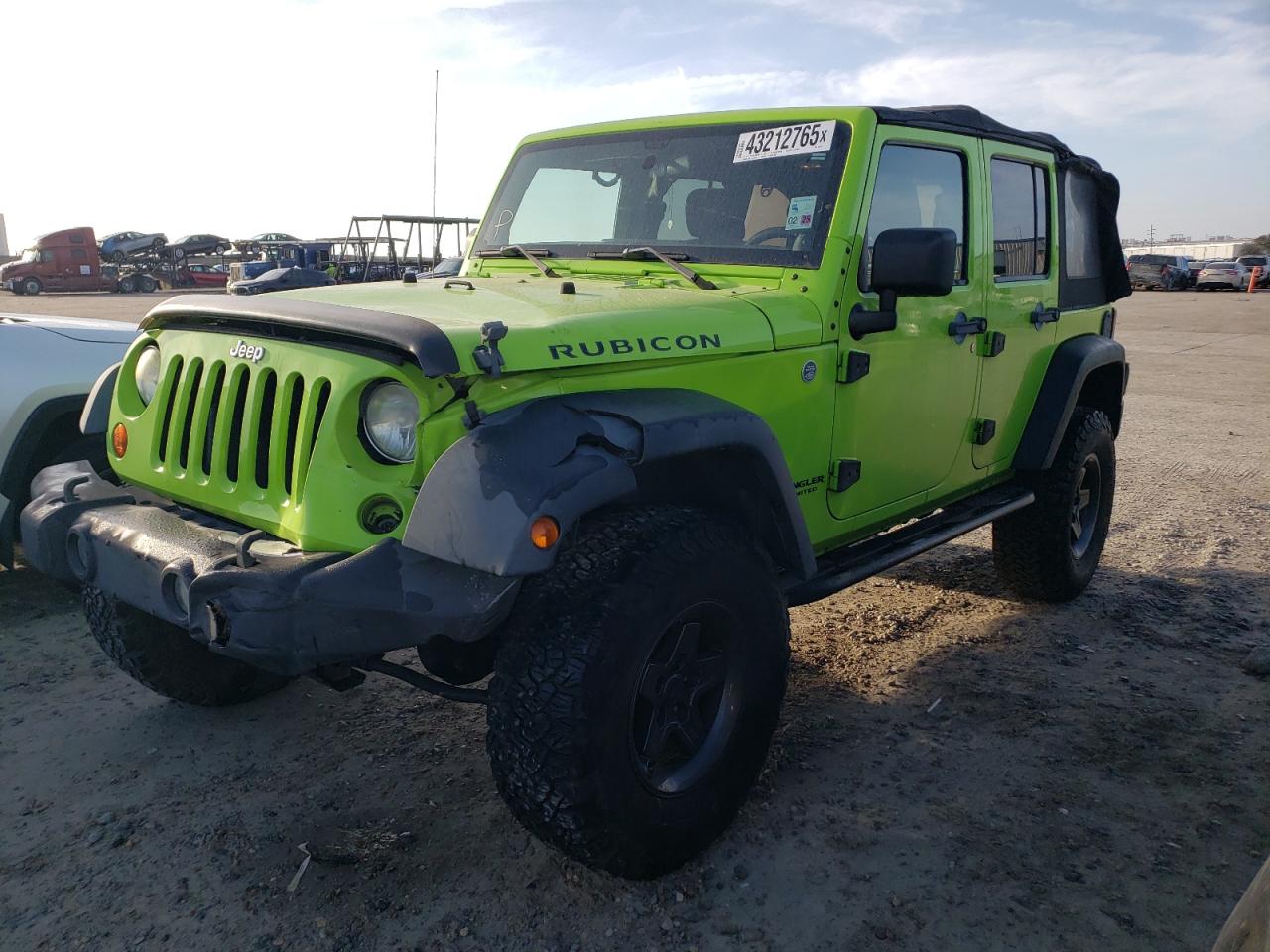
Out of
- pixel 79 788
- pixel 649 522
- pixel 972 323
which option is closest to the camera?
pixel 649 522

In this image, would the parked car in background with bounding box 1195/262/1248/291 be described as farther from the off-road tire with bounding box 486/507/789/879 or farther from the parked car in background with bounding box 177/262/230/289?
the off-road tire with bounding box 486/507/789/879

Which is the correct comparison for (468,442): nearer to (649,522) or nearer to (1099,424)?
(649,522)

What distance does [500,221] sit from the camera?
13.1 ft

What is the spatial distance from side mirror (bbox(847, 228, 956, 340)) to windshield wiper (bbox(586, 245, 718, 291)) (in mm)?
503

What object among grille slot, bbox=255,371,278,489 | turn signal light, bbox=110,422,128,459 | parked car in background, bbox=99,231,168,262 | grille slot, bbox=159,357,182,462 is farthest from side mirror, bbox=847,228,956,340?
parked car in background, bbox=99,231,168,262

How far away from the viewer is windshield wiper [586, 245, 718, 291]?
310cm

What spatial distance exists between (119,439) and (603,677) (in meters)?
1.80

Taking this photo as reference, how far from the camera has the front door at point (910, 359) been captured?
10.4ft

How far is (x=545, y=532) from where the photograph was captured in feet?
6.94

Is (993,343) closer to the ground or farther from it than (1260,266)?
closer to the ground

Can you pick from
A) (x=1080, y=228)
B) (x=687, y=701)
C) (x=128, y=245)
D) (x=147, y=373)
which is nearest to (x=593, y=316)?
(x=687, y=701)

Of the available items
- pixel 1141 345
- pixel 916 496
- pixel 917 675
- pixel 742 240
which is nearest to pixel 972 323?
pixel 916 496

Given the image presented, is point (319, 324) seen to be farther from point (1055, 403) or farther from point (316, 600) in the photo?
point (1055, 403)

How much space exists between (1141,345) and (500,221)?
15.3 metres
